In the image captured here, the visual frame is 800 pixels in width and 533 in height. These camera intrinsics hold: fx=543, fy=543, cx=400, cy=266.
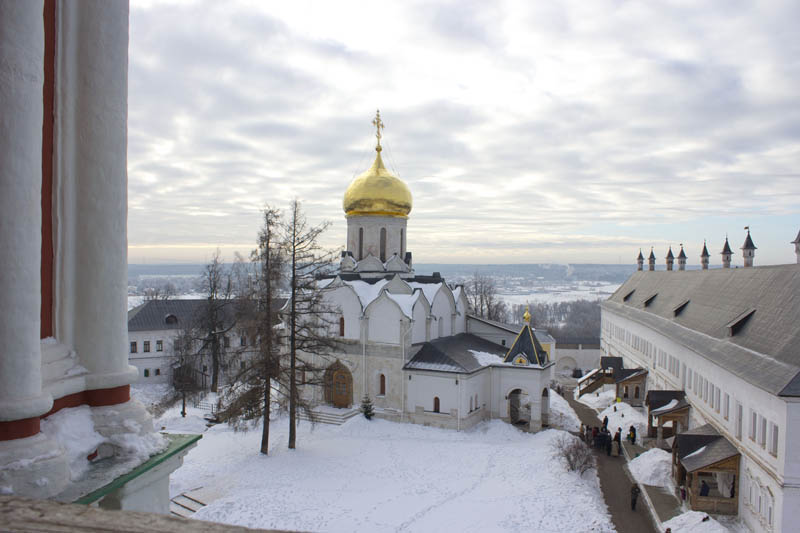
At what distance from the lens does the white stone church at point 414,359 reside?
1003 inches

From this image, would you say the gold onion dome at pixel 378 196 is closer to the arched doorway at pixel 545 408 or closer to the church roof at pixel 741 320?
the arched doorway at pixel 545 408

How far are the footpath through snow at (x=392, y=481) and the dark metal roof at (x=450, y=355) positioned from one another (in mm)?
2868

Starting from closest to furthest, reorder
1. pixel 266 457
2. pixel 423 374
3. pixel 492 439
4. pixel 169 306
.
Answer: pixel 266 457
pixel 492 439
pixel 423 374
pixel 169 306

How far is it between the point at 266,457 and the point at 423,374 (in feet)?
27.3

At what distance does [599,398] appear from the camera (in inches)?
1395

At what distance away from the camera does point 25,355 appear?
3.36 m

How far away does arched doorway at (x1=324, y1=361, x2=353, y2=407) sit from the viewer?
27.4m

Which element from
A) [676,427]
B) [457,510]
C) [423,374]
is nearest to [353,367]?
[423,374]

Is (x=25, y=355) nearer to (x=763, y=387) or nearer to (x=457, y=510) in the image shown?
(x=457, y=510)

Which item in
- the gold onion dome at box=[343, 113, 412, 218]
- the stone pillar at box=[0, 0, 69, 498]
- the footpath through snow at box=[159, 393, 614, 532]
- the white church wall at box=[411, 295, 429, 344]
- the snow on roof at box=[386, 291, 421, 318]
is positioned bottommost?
the footpath through snow at box=[159, 393, 614, 532]

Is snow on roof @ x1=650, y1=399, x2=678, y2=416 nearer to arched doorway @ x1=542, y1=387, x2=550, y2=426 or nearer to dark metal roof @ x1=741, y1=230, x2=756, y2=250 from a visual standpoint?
arched doorway @ x1=542, y1=387, x2=550, y2=426

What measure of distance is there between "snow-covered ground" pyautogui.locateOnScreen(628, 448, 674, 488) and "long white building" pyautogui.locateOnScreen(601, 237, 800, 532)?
94 cm

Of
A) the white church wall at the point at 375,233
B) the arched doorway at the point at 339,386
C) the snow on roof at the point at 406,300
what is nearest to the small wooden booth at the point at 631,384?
the snow on roof at the point at 406,300

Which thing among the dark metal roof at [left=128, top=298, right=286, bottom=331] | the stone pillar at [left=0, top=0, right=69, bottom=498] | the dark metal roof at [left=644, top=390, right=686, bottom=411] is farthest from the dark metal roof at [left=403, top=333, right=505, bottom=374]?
the stone pillar at [left=0, top=0, right=69, bottom=498]
